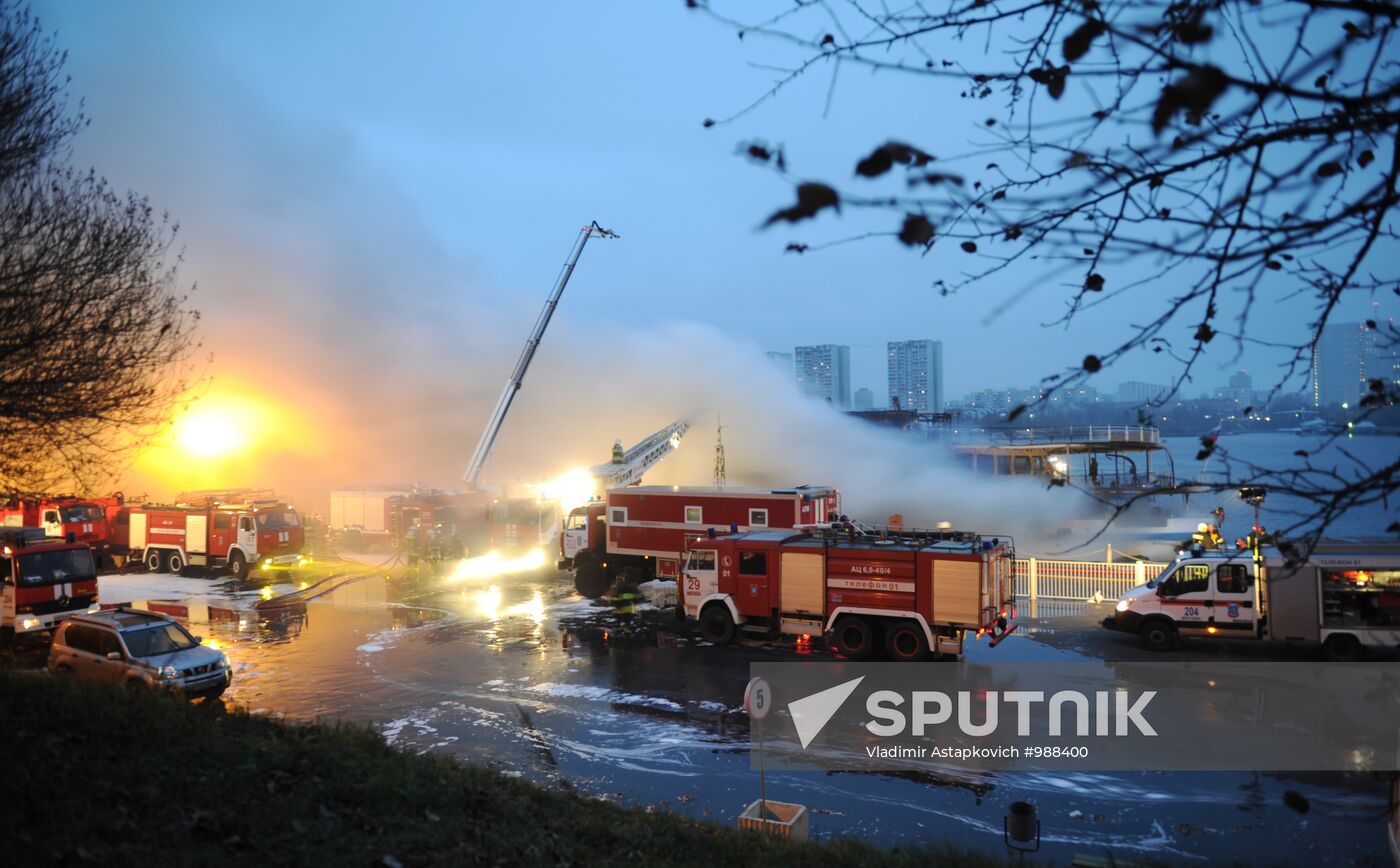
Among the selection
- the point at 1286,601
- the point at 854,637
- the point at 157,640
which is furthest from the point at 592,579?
the point at 1286,601

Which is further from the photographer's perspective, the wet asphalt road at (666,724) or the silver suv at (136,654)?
the silver suv at (136,654)

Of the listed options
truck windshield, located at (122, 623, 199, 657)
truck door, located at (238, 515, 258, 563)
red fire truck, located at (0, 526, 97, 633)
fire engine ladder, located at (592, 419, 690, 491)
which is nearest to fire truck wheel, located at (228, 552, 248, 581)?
truck door, located at (238, 515, 258, 563)

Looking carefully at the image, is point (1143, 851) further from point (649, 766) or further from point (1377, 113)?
point (1377, 113)

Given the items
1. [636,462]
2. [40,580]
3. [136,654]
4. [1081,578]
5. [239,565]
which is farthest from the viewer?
[636,462]

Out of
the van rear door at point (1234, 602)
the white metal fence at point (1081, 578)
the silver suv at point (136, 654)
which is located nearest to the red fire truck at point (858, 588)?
the van rear door at point (1234, 602)

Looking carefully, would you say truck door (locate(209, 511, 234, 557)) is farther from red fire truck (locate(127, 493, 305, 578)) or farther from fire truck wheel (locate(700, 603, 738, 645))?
fire truck wheel (locate(700, 603, 738, 645))

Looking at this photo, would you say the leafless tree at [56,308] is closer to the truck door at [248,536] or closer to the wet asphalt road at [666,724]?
the wet asphalt road at [666,724]

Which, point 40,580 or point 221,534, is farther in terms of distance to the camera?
point 221,534

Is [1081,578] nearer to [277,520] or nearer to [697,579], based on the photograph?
[697,579]

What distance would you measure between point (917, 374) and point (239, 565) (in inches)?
4921

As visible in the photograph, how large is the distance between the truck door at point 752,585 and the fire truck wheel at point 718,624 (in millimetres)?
434

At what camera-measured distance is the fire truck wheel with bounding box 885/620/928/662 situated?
15906mm

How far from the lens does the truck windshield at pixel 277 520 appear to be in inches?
1134

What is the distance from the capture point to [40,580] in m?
18.4
